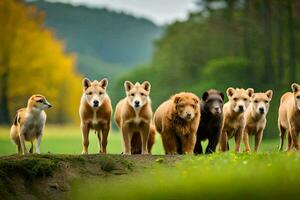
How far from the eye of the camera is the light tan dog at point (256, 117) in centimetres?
1789

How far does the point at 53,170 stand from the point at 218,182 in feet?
15.5

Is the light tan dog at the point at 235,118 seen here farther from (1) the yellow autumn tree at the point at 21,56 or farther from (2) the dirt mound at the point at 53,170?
(1) the yellow autumn tree at the point at 21,56

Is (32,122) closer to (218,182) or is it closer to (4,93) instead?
(218,182)

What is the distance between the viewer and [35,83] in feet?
150

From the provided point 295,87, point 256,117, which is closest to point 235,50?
point 256,117

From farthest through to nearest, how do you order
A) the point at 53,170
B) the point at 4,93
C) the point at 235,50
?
1. the point at 235,50
2. the point at 4,93
3. the point at 53,170

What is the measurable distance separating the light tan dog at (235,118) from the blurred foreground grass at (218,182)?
379 cm

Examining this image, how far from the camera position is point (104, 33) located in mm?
172500

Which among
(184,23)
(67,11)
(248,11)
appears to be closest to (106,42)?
(67,11)

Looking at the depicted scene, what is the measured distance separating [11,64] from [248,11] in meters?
18.2

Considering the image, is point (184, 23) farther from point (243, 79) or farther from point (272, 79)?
point (272, 79)

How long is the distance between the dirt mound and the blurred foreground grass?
1.73ft

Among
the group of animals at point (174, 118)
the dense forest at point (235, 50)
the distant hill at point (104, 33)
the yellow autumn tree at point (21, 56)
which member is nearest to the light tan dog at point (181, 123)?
the group of animals at point (174, 118)

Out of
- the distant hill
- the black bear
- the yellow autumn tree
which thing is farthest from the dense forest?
the distant hill
